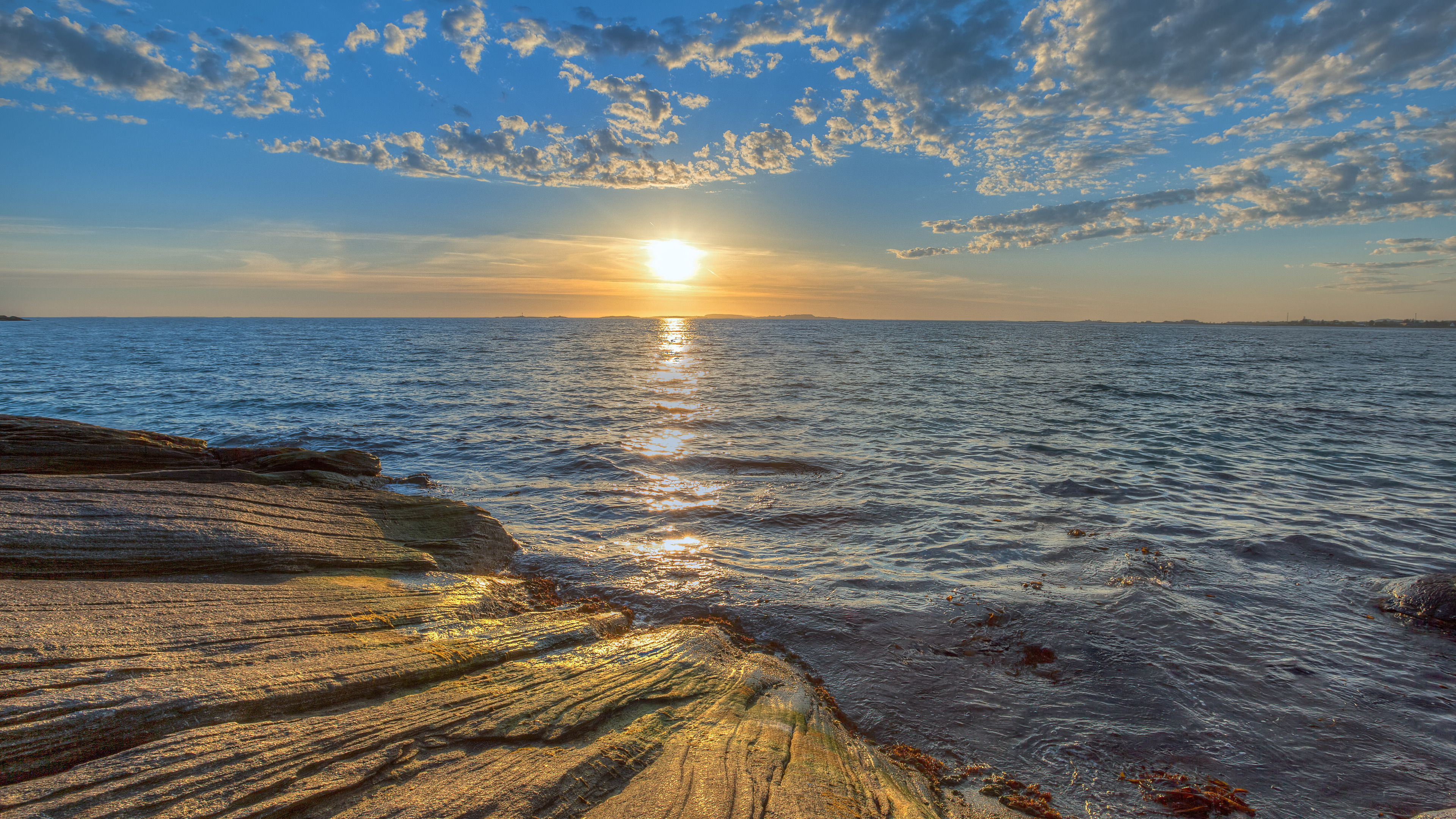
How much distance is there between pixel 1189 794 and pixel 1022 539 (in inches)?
230

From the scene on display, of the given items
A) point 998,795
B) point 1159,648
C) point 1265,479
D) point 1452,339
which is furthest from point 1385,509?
point 1452,339

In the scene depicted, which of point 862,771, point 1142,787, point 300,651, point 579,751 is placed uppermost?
point 300,651

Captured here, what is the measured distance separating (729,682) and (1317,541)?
11.2 meters

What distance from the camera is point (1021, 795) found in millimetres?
4660

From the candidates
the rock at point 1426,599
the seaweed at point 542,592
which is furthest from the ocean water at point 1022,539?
the seaweed at point 542,592

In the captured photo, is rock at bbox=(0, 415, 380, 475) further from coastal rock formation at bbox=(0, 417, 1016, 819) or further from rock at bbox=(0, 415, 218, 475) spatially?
coastal rock formation at bbox=(0, 417, 1016, 819)

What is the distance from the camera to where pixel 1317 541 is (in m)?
10.2

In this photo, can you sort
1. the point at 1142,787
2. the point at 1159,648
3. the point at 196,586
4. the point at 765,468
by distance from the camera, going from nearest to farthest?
the point at 1142,787
the point at 196,586
the point at 1159,648
the point at 765,468

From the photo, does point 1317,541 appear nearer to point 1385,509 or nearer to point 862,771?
point 1385,509

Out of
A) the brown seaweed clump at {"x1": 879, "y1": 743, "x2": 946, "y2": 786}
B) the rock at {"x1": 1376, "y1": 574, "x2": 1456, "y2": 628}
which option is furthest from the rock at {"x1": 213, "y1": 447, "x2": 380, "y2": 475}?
the rock at {"x1": 1376, "y1": 574, "x2": 1456, "y2": 628}

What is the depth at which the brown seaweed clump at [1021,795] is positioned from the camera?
4.49 meters

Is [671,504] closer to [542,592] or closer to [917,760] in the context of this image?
[542,592]

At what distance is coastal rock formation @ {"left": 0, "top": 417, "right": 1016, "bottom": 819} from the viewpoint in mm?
3084

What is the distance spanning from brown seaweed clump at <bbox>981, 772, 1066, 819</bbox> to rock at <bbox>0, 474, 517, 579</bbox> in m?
6.56
